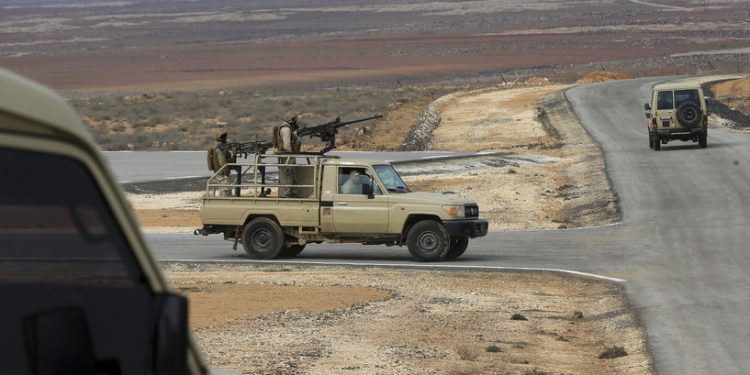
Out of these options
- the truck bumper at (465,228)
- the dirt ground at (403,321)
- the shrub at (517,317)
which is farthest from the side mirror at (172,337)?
the truck bumper at (465,228)

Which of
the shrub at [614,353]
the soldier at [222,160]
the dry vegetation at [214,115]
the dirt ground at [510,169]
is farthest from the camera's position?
the dry vegetation at [214,115]

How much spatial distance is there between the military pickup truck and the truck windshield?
0.02 metres

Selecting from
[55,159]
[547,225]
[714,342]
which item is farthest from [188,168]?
[55,159]

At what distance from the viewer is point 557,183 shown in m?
43.7

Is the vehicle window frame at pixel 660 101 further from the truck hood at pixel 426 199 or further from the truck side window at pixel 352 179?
the truck side window at pixel 352 179

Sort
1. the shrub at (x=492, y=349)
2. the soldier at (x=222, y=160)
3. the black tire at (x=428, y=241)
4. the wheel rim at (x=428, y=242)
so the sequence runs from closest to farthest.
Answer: the shrub at (x=492, y=349)
the black tire at (x=428, y=241)
the wheel rim at (x=428, y=242)
the soldier at (x=222, y=160)

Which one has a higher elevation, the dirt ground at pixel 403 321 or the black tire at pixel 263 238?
the black tire at pixel 263 238

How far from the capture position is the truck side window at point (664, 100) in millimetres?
47125

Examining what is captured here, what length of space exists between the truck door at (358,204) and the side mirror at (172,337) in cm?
2121

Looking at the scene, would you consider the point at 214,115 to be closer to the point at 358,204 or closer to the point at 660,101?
the point at 660,101

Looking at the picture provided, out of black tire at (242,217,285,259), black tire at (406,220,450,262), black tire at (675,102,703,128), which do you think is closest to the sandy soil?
black tire at (242,217,285,259)

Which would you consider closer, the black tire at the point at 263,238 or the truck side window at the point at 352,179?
the truck side window at the point at 352,179

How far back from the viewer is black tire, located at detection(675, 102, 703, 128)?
4653 centimetres

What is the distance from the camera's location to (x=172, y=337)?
2.78 meters
